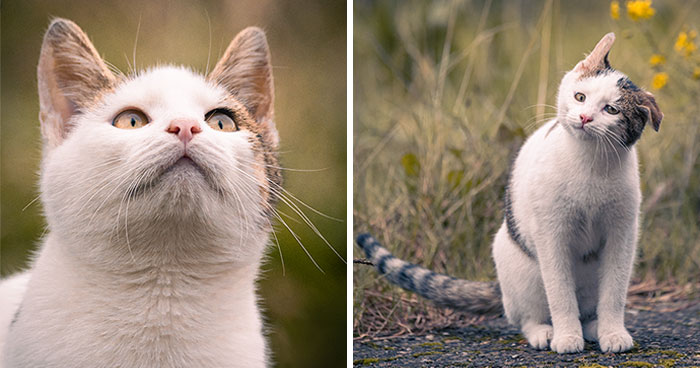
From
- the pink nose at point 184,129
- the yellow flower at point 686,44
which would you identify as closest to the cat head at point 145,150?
the pink nose at point 184,129

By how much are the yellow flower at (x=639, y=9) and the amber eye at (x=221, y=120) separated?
1376mm

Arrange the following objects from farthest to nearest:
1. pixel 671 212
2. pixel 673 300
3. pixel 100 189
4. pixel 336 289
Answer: pixel 671 212, pixel 673 300, pixel 336 289, pixel 100 189

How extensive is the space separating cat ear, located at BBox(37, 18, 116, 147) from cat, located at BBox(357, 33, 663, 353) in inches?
45.6

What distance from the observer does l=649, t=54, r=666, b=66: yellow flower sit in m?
2.29

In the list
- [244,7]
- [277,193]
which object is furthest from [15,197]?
[244,7]

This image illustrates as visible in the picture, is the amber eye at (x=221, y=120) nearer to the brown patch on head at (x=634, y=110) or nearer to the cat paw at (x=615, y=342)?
the brown patch on head at (x=634, y=110)

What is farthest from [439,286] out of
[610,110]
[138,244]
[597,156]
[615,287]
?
[138,244]

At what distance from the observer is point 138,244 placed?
4.96 ft

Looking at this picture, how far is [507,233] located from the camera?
2041 mm

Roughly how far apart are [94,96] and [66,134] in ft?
0.35

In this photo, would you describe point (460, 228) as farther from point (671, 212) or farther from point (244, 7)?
point (244, 7)

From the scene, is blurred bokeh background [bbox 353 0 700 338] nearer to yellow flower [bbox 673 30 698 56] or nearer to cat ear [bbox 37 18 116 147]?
yellow flower [bbox 673 30 698 56]

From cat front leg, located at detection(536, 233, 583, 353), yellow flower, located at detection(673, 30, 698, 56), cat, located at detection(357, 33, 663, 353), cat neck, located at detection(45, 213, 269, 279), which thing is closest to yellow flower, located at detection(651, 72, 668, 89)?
yellow flower, located at detection(673, 30, 698, 56)

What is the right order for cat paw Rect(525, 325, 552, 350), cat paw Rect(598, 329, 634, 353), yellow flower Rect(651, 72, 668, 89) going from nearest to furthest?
cat paw Rect(598, 329, 634, 353), cat paw Rect(525, 325, 552, 350), yellow flower Rect(651, 72, 668, 89)
